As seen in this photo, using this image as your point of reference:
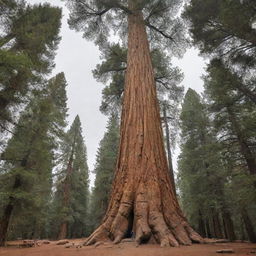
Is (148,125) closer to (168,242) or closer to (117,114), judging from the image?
(168,242)

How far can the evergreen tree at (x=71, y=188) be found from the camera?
20977 mm

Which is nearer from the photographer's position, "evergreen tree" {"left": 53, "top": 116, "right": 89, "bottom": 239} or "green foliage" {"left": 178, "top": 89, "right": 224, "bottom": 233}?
"green foliage" {"left": 178, "top": 89, "right": 224, "bottom": 233}

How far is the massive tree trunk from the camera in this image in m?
3.94

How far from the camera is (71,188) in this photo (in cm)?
2572

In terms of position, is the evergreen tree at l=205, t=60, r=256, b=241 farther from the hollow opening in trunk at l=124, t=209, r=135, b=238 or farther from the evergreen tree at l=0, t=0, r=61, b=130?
the evergreen tree at l=0, t=0, r=61, b=130

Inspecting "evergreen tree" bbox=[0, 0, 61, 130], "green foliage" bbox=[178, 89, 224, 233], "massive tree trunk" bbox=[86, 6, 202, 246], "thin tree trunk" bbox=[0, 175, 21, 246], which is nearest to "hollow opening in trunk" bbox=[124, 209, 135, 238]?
"massive tree trunk" bbox=[86, 6, 202, 246]

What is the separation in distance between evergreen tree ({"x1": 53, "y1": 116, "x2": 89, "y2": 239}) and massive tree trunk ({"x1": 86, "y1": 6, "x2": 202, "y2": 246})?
15.4 metres

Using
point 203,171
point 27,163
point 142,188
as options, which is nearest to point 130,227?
point 142,188

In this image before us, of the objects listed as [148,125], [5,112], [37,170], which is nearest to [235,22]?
[148,125]

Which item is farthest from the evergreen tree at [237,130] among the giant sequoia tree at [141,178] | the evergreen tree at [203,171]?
the giant sequoia tree at [141,178]

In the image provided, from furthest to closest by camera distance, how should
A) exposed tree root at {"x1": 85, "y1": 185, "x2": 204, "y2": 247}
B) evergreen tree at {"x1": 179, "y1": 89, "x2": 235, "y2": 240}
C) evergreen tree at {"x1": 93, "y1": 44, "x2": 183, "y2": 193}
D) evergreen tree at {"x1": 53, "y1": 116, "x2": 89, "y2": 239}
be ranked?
evergreen tree at {"x1": 53, "y1": 116, "x2": 89, "y2": 239} < evergreen tree at {"x1": 179, "y1": 89, "x2": 235, "y2": 240} < evergreen tree at {"x1": 93, "y1": 44, "x2": 183, "y2": 193} < exposed tree root at {"x1": 85, "y1": 185, "x2": 204, "y2": 247}

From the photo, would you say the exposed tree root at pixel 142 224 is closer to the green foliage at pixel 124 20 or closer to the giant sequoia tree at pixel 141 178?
the giant sequoia tree at pixel 141 178

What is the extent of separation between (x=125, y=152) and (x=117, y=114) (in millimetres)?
7076

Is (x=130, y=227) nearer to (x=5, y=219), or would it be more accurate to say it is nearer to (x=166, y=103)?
(x=166, y=103)
